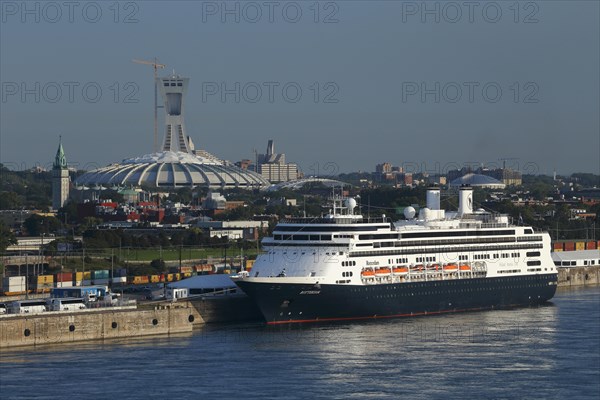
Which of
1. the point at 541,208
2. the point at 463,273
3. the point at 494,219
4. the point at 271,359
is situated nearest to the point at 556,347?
the point at 271,359

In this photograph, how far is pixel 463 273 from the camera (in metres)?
67.9

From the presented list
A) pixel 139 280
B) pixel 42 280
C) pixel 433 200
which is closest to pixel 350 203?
pixel 433 200

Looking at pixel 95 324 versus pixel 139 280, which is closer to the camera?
pixel 95 324

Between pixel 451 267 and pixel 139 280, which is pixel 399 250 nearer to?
pixel 451 267

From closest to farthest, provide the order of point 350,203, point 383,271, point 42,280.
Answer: point 383,271
point 350,203
point 42,280

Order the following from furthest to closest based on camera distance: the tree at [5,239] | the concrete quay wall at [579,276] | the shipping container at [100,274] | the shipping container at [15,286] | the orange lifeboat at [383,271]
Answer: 1. the tree at [5,239]
2. the concrete quay wall at [579,276]
3. the shipping container at [100,274]
4. the shipping container at [15,286]
5. the orange lifeboat at [383,271]

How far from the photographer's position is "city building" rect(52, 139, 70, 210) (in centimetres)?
16700

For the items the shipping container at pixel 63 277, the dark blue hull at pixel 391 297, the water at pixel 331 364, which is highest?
the shipping container at pixel 63 277

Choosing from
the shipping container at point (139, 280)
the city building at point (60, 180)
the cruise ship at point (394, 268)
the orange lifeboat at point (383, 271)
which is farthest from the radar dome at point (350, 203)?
the city building at point (60, 180)

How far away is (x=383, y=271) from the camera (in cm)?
6456

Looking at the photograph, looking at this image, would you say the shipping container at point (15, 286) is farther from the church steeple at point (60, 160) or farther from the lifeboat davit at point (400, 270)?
the church steeple at point (60, 160)

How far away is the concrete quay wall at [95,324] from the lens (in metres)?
53.6

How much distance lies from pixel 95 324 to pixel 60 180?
113 m

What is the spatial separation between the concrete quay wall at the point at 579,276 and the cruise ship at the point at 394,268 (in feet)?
34.5
